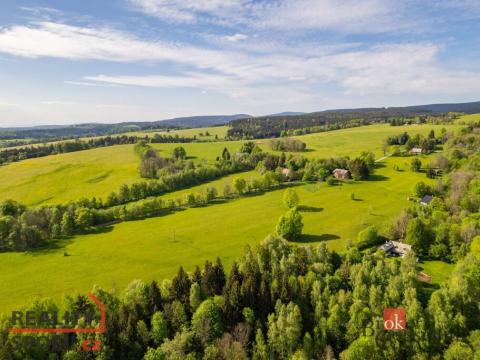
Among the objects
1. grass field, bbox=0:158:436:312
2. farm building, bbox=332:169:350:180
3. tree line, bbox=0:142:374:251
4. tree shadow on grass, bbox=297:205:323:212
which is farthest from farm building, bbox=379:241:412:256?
farm building, bbox=332:169:350:180

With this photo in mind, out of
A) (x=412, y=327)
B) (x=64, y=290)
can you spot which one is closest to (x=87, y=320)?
(x=64, y=290)

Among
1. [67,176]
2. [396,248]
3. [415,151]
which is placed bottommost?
[396,248]

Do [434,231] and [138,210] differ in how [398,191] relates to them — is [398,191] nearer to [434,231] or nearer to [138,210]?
[434,231]

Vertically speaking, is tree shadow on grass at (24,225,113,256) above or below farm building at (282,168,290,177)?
below

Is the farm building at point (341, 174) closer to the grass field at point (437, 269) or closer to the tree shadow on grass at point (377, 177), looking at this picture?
the tree shadow on grass at point (377, 177)

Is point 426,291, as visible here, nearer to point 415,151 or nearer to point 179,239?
point 179,239

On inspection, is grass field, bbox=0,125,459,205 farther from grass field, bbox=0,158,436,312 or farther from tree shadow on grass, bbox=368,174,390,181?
grass field, bbox=0,158,436,312

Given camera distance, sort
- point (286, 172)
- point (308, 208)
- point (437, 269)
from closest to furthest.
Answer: point (437, 269) → point (308, 208) → point (286, 172)

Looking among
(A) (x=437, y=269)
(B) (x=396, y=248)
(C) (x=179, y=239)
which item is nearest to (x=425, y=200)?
(B) (x=396, y=248)
